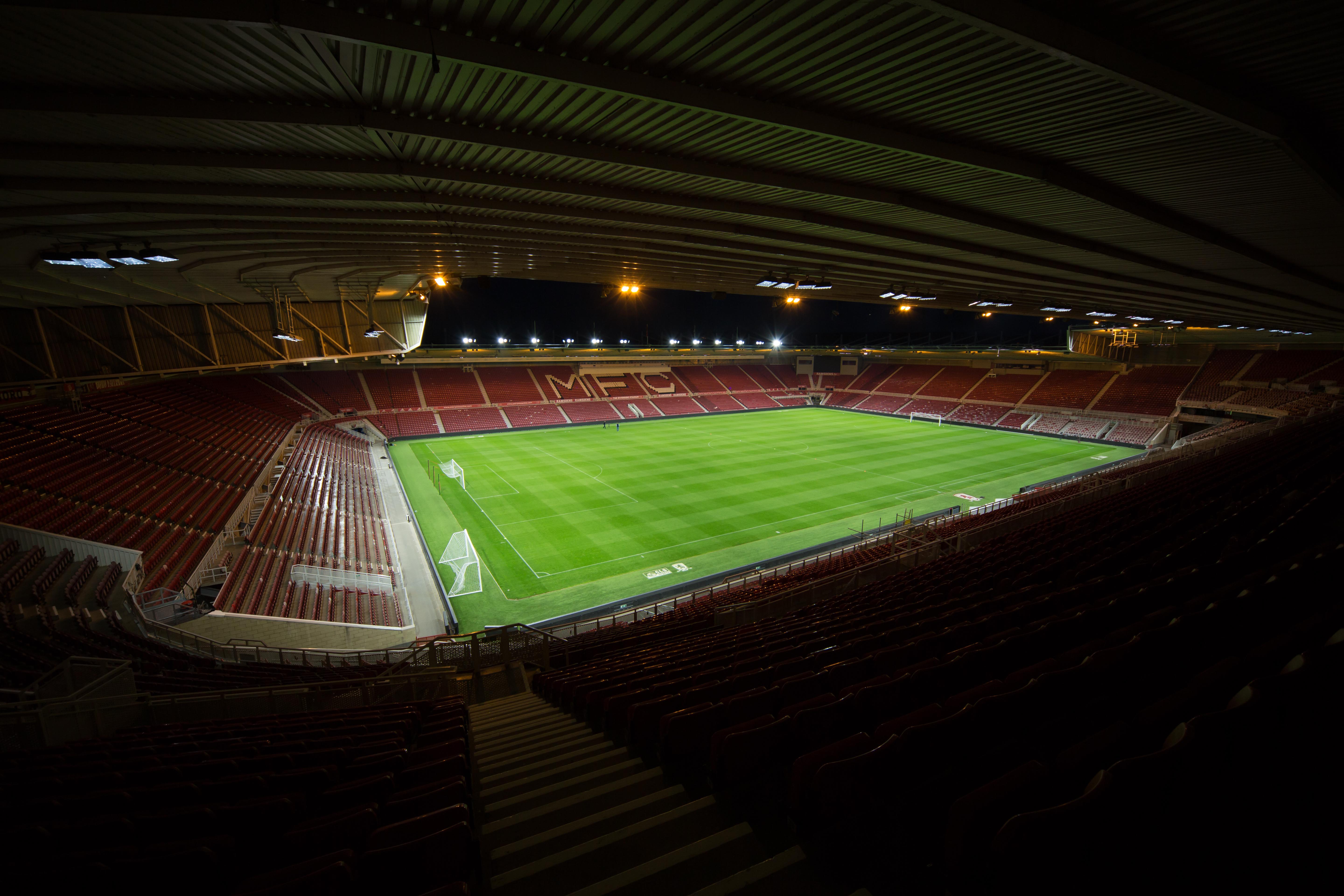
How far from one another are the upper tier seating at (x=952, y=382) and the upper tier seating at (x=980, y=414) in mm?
3659

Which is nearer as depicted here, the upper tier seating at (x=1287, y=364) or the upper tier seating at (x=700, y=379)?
the upper tier seating at (x=1287, y=364)

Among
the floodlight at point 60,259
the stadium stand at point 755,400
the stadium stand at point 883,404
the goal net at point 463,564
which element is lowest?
the goal net at point 463,564

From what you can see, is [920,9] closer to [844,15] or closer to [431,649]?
[844,15]

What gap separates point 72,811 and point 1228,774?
5948mm

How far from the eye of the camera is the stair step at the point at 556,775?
3861 millimetres

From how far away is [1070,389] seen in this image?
4775 cm

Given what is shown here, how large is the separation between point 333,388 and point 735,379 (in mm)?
41547

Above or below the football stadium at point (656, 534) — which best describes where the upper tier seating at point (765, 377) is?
above

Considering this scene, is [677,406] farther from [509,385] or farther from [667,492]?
[667,492]

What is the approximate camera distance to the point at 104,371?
17266 mm

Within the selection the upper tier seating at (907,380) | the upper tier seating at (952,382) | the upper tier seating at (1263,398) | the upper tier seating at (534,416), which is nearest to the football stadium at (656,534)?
the upper tier seating at (1263,398)

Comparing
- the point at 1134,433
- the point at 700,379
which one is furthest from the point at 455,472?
the point at 1134,433

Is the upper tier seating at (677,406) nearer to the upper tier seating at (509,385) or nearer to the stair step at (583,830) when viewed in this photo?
the upper tier seating at (509,385)

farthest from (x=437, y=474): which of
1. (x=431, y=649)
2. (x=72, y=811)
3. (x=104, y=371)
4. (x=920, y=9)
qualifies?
(x=920, y=9)
